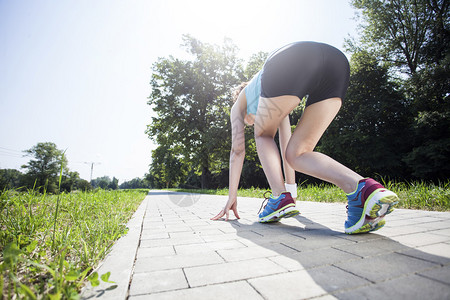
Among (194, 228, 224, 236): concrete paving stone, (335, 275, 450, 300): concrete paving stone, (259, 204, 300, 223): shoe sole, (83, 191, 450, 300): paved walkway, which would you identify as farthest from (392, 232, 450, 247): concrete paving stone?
(194, 228, 224, 236): concrete paving stone

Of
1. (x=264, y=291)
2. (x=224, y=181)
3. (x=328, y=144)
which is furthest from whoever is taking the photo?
(x=224, y=181)

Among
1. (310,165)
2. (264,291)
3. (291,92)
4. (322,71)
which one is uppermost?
(322,71)

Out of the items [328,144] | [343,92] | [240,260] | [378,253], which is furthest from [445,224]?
[328,144]

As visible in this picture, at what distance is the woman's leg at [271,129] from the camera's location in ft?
6.27

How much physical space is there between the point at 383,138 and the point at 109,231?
21.5 meters

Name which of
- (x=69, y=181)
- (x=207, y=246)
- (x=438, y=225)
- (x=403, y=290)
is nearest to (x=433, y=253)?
(x=403, y=290)

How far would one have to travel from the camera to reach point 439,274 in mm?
910

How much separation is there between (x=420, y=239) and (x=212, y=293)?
1.39 meters

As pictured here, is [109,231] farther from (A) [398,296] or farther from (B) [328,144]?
(B) [328,144]

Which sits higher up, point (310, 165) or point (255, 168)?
point (255, 168)

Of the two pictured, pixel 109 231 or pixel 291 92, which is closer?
pixel 291 92

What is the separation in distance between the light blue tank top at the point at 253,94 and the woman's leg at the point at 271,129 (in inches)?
7.2

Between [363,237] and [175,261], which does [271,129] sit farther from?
[175,261]

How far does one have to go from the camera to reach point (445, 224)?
1810mm
